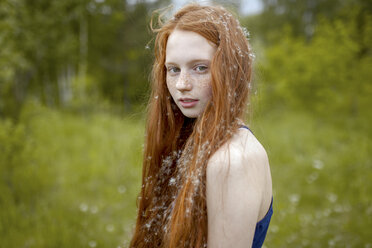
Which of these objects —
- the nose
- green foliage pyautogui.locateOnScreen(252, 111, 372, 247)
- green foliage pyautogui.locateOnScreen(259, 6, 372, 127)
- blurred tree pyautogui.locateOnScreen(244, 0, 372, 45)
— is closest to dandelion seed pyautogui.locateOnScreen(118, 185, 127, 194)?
green foliage pyautogui.locateOnScreen(252, 111, 372, 247)

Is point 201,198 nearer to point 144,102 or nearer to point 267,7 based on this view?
point 144,102

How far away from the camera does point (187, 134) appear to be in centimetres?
157

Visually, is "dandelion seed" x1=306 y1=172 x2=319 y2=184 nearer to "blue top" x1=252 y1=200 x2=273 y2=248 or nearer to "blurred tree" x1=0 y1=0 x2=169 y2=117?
"blue top" x1=252 y1=200 x2=273 y2=248

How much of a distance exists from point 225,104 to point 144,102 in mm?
788

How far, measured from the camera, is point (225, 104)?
1213 mm

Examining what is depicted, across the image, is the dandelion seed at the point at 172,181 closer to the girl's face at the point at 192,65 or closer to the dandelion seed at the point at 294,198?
the girl's face at the point at 192,65

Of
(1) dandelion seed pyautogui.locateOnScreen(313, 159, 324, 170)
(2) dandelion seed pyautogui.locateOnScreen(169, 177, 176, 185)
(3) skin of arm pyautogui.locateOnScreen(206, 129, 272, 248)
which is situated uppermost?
(3) skin of arm pyautogui.locateOnScreen(206, 129, 272, 248)

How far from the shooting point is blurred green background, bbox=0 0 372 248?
11.9 ft

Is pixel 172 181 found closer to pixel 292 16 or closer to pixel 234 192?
pixel 234 192

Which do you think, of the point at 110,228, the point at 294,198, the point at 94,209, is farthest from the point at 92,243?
the point at 294,198

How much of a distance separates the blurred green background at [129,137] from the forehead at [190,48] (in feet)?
1.30

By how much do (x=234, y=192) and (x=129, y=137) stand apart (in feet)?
20.2

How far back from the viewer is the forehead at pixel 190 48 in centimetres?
123

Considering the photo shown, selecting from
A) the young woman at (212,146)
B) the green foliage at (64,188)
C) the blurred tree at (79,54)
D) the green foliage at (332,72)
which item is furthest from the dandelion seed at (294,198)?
the blurred tree at (79,54)
